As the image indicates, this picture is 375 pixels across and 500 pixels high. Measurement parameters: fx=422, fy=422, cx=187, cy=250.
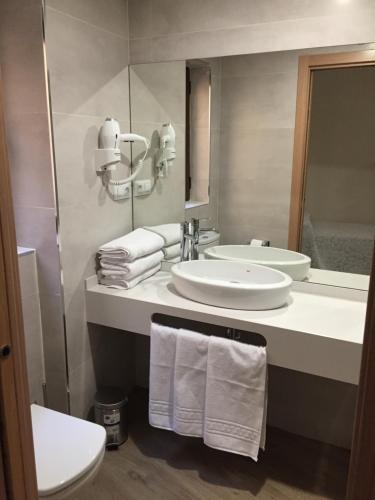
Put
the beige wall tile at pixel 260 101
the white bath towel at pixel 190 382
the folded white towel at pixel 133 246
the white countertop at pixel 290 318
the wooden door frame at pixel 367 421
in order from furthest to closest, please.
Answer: the folded white towel at pixel 133 246
the beige wall tile at pixel 260 101
the white bath towel at pixel 190 382
the white countertop at pixel 290 318
the wooden door frame at pixel 367 421

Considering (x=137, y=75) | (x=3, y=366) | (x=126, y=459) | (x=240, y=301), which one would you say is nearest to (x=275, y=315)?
(x=240, y=301)

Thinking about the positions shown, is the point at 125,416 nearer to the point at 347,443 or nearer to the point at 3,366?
the point at 347,443

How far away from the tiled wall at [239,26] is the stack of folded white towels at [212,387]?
1.32m

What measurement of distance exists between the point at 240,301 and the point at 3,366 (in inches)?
43.0

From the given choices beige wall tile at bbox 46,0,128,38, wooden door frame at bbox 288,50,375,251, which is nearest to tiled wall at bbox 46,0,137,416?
beige wall tile at bbox 46,0,128,38

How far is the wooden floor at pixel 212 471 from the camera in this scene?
1861mm

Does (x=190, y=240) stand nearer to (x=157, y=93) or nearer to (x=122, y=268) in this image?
(x=122, y=268)

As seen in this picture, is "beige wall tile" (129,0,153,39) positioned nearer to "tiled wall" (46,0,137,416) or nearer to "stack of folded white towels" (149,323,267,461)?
"tiled wall" (46,0,137,416)

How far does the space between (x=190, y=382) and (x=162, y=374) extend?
0.15 m

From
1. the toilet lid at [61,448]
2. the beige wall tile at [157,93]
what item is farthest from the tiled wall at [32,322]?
the beige wall tile at [157,93]

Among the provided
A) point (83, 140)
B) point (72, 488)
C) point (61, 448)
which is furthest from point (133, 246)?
point (72, 488)

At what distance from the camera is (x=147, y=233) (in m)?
2.31

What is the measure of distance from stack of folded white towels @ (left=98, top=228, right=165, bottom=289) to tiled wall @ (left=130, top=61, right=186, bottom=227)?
234 millimetres

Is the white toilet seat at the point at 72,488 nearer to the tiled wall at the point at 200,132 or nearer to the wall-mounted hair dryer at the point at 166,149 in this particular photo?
the tiled wall at the point at 200,132
